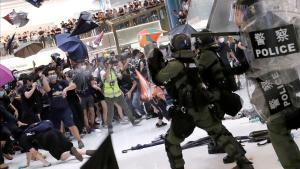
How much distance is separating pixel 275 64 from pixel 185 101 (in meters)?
1.80

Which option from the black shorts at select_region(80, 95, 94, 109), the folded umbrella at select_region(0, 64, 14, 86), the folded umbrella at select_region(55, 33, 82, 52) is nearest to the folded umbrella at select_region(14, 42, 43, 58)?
the folded umbrella at select_region(55, 33, 82, 52)

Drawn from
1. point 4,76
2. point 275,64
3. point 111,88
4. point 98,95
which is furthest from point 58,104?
point 275,64

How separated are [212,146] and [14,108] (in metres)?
5.44

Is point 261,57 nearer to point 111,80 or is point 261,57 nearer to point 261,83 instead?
point 261,83

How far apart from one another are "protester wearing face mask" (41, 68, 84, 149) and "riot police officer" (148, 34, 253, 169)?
4.07 m

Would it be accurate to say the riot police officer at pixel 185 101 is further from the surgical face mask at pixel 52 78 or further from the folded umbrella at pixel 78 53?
the folded umbrella at pixel 78 53

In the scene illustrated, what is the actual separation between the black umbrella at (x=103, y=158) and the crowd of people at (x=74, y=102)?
19.8 ft

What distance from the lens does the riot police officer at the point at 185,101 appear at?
4629 millimetres

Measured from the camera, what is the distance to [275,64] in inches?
114

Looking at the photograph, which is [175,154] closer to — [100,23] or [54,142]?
[54,142]

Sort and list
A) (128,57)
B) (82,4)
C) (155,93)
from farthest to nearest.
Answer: (82,4) < (128,57) < (155,93)

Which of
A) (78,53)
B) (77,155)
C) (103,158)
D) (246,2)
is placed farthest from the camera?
(78,53)

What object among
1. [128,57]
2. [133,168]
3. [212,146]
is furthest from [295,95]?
[128,57]

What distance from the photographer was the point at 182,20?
11703mm
